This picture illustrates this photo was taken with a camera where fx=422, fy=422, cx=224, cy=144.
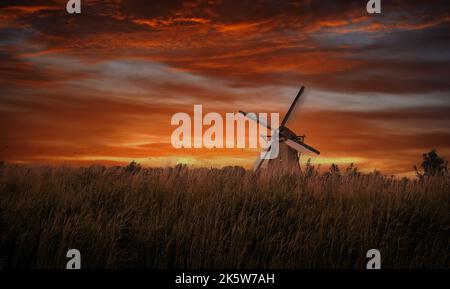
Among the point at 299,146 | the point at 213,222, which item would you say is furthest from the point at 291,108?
the point at 213,222

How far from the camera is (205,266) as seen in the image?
6125 mm

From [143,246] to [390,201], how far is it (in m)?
5.08

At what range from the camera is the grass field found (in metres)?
6.27

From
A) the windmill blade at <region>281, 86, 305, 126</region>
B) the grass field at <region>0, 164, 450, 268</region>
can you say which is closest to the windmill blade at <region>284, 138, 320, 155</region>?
the windmill blade at <region>281, 86, 305, 126</region>

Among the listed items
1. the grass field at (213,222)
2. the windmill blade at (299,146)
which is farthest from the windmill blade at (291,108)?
the grass field at (213,222)

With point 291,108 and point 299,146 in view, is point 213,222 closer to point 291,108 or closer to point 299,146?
point 299,146

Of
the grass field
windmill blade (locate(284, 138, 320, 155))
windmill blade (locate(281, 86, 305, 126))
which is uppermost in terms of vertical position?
windmill blade (locate(281, 86, 305, 126))

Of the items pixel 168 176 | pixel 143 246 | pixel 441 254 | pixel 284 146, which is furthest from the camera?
pixel 284 146

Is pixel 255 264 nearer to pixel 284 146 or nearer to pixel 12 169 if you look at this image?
pixel 12 169

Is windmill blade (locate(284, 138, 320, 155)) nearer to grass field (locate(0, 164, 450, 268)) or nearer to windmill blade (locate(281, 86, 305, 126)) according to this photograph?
windmill blade (locate(281, 86, 305, 126))

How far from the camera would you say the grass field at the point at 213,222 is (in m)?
6.27

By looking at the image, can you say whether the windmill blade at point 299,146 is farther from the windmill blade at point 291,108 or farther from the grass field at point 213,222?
the grass field at point 213,222

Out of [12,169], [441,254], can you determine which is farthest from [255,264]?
[12,169]

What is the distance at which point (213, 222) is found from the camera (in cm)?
718
